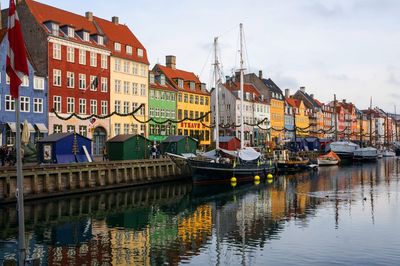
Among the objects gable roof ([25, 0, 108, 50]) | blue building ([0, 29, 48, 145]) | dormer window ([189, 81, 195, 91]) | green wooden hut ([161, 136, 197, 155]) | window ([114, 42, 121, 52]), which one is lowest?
green wooden hut ([161, 136, 197, 155])

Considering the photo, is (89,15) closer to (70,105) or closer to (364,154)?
(70,105)

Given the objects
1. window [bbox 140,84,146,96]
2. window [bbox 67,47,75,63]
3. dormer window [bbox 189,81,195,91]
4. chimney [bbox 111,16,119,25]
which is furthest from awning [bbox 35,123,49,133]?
dormer window [bbox 189,81,195,91]

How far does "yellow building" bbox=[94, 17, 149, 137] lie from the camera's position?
71869 millimetres

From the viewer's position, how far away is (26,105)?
190 ft

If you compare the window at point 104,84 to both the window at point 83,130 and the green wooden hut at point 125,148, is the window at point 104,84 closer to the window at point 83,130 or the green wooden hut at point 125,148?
the window at point 83,130

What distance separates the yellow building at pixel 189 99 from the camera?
88188 millimetres

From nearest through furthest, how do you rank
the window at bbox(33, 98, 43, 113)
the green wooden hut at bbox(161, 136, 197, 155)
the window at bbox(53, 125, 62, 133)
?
1. the window at bbox(33, 98, 43, 113)
2. the green wooden hut at bbox(161, 136, 197, 155)
3. the window at bbox(53, 125, 62, 133)

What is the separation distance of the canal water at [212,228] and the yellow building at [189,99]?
137 ft

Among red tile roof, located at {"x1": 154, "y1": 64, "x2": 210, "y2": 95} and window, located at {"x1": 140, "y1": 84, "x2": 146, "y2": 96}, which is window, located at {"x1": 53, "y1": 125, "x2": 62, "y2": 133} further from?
red tile roof, located at {"x1": 154, "y1": 64, "x2": 210, "y2": 95}

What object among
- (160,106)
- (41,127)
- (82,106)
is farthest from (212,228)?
(160,106)

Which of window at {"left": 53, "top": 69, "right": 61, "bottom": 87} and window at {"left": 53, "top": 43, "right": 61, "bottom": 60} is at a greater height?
window at {"left": 53, "top": 43, "right": 61, "bottom": 60}

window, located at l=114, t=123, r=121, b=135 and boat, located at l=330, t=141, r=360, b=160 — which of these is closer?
window, located at l=114, t=123, r=121, b=135

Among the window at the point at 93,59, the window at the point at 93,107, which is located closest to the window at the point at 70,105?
the window at the point at 93,107

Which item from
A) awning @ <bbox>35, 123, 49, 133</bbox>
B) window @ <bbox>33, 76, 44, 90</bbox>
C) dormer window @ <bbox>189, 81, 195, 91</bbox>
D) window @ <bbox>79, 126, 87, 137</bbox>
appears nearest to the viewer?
awning @ <bbox>35, 123, 49, 133</bbox>
